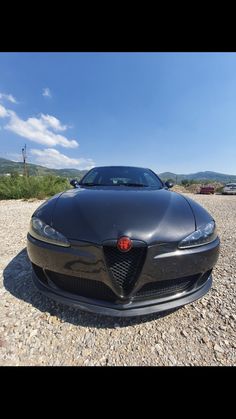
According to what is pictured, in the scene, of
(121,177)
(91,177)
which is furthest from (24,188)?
(121,177)

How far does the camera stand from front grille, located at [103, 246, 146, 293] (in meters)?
1.36

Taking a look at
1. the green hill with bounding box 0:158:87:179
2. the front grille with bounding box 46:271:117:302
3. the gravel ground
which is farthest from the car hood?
the green hill with bounding box 0:158:87:179

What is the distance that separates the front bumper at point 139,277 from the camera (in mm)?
1366

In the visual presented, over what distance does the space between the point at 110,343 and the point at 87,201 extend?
1091 millimetres

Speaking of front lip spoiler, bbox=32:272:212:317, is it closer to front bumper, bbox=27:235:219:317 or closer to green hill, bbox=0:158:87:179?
front bumper, bbox=27:235:219:317

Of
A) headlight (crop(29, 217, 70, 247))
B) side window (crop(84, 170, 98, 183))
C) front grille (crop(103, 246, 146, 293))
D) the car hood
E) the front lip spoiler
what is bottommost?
the front lip spoiler

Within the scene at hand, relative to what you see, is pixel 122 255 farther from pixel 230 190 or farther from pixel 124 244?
pixel 230 190

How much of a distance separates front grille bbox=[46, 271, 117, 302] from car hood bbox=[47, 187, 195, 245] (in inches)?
12.1

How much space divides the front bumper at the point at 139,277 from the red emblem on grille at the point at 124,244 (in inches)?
5.2

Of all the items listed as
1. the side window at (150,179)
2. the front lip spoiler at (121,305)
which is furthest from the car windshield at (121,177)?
the front lip spoiler at (121,305)

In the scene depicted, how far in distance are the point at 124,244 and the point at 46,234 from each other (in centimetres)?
62
